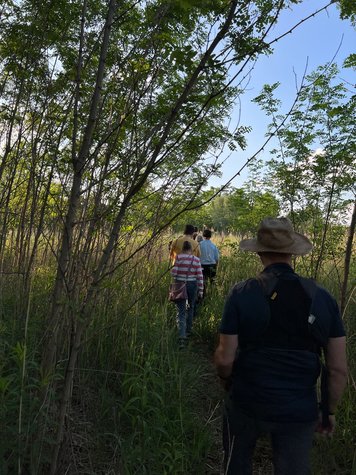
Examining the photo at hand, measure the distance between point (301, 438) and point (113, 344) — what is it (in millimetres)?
2223

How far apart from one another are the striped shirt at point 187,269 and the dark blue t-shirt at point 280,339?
358cm

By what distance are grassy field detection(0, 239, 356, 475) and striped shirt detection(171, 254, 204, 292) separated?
1056 millimetres

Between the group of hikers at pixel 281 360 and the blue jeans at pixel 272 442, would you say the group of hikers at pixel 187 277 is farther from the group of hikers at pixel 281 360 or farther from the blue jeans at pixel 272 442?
the group of hikers at pixel 281 360

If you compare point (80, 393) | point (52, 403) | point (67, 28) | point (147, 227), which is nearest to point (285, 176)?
point (147, 227)

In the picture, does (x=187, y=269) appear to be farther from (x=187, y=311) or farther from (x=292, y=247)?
(x=292, y=247)

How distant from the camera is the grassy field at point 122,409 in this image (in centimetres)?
213

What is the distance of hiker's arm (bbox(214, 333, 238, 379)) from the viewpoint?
179 centimetres

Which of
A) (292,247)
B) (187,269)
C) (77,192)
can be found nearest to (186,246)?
(187,269)

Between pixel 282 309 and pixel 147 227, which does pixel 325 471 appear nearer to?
pixel 282 309

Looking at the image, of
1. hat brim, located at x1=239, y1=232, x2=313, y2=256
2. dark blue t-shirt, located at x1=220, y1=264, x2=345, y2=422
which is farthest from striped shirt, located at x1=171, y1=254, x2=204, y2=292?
dark blue t-shirt, located at x1=220, y1=264, x2=345, y2=422

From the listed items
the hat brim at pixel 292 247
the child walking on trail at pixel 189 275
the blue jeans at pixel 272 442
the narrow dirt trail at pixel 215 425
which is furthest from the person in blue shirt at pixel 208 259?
the blue jeans at pixel 272 442

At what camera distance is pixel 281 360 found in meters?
1.74

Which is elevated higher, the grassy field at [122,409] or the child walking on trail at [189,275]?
the child walking on trail at [189,275]

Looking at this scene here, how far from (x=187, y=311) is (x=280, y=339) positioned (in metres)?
3.80
